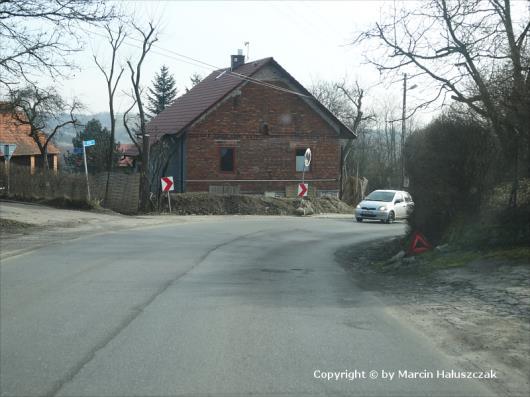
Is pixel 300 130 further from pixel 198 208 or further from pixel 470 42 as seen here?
pixel 470 42

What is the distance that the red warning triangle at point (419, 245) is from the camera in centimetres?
1564

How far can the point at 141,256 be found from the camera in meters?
14.2

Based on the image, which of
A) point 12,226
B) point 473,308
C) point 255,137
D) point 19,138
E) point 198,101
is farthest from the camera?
point 19,138

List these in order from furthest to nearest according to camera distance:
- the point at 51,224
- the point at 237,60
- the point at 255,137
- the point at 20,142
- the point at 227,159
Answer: the point at 20,142 < the point at 237,60 < the point at 255,137 < the point at 227,159 < the point at 51,224

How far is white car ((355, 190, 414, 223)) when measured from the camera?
97.6 feet

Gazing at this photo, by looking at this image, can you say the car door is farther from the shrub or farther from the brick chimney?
the brick chimney

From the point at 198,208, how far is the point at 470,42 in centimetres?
1782

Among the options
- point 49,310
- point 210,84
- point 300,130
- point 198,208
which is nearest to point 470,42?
point 49,310

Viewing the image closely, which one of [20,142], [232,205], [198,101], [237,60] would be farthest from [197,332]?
[20,142]

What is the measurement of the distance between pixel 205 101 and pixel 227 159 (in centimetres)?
394

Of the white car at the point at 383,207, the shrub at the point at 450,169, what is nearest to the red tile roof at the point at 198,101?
the white car at the point at 383,207

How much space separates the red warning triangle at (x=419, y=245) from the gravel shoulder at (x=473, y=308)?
7.97 ft

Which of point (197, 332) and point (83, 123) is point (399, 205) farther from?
point (83, 123)

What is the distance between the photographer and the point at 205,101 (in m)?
38.6
